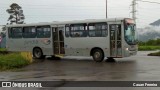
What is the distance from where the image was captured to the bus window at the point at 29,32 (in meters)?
28.9

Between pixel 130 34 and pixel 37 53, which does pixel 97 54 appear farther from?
pixel 37 53

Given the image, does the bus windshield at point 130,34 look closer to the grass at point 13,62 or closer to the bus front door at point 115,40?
the bus front door at point 115,40

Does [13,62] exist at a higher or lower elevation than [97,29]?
lower

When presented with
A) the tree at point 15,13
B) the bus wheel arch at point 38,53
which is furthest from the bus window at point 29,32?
the tree at point 15,13

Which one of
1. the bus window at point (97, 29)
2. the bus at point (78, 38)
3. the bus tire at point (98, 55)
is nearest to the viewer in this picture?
the bus at point (78, 38)

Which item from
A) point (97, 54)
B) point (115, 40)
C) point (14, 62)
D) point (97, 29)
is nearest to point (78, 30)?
point (97, 29)

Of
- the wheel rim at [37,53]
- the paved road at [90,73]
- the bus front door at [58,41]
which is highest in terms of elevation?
the bus front door at [58,41]

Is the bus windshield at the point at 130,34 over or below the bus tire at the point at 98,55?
over

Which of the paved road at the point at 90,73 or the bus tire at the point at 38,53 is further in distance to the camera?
the bus tire at the point at 38,53

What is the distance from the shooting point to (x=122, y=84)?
12492 mm

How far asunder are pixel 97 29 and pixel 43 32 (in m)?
5.35

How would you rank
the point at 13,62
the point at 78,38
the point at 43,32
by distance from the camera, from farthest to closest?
the point at 43,32
the point at 78,38
the point at 13,62

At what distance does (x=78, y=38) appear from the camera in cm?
2577

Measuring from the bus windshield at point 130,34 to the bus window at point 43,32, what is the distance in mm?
6544
